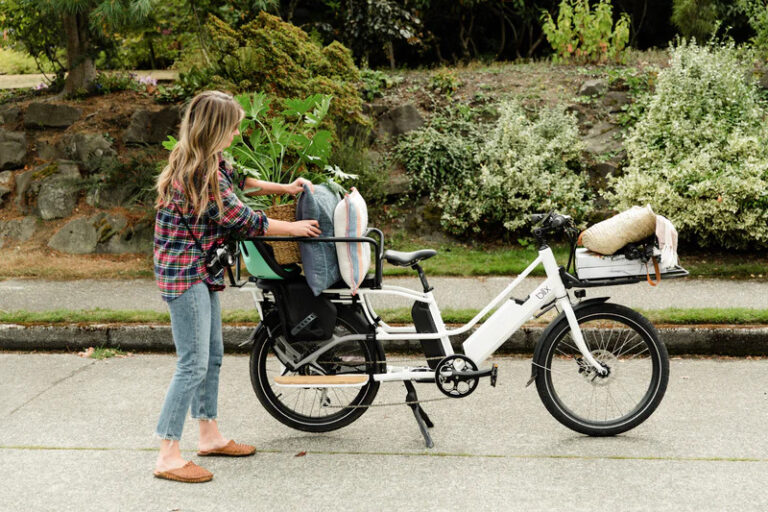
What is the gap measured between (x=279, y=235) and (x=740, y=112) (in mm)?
6726

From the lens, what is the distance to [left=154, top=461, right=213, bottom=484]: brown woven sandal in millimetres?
4008

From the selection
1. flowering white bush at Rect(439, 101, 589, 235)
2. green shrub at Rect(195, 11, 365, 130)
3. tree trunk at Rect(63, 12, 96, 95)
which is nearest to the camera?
green shrub at Rect(195, 11, 365, 130)

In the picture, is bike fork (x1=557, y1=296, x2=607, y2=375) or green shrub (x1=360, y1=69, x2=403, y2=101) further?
green shrub (x1=360, y1=69, x2=403, y2=101)

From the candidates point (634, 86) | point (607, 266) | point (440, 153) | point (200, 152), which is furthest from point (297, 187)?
point (634, 86)

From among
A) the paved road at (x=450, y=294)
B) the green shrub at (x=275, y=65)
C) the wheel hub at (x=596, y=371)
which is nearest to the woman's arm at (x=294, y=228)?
the wheel hub at (x=596, y=371)

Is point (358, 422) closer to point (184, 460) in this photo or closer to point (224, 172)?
point (184, 460)

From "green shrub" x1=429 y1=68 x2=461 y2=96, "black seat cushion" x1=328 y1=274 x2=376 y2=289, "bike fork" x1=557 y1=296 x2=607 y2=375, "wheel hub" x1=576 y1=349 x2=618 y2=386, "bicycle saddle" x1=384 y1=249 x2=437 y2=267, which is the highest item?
"green shrub" x1=429 y1=68 x2=461 y2=96

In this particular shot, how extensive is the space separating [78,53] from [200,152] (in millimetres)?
8273

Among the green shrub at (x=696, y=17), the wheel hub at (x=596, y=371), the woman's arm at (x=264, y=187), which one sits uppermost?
the green shrub at (x=696, y=17)

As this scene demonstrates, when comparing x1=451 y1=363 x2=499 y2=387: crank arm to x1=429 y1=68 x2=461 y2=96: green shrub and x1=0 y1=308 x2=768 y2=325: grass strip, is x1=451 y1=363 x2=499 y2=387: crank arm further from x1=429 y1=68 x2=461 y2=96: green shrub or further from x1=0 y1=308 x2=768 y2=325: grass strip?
x1=429 y1=68 x2=461 y2=96: green shrub

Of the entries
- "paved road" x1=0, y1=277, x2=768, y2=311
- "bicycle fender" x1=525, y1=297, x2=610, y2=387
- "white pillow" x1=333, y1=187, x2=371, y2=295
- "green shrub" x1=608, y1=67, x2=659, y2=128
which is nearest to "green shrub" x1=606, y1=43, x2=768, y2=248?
"green shrub" x1=608, y1=67, x2=659, y2=128

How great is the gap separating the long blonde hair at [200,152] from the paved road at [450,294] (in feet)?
10.4

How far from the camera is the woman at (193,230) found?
3.88 meters

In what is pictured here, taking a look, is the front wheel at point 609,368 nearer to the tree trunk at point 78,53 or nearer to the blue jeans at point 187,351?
the blue jeans at point 187,351
